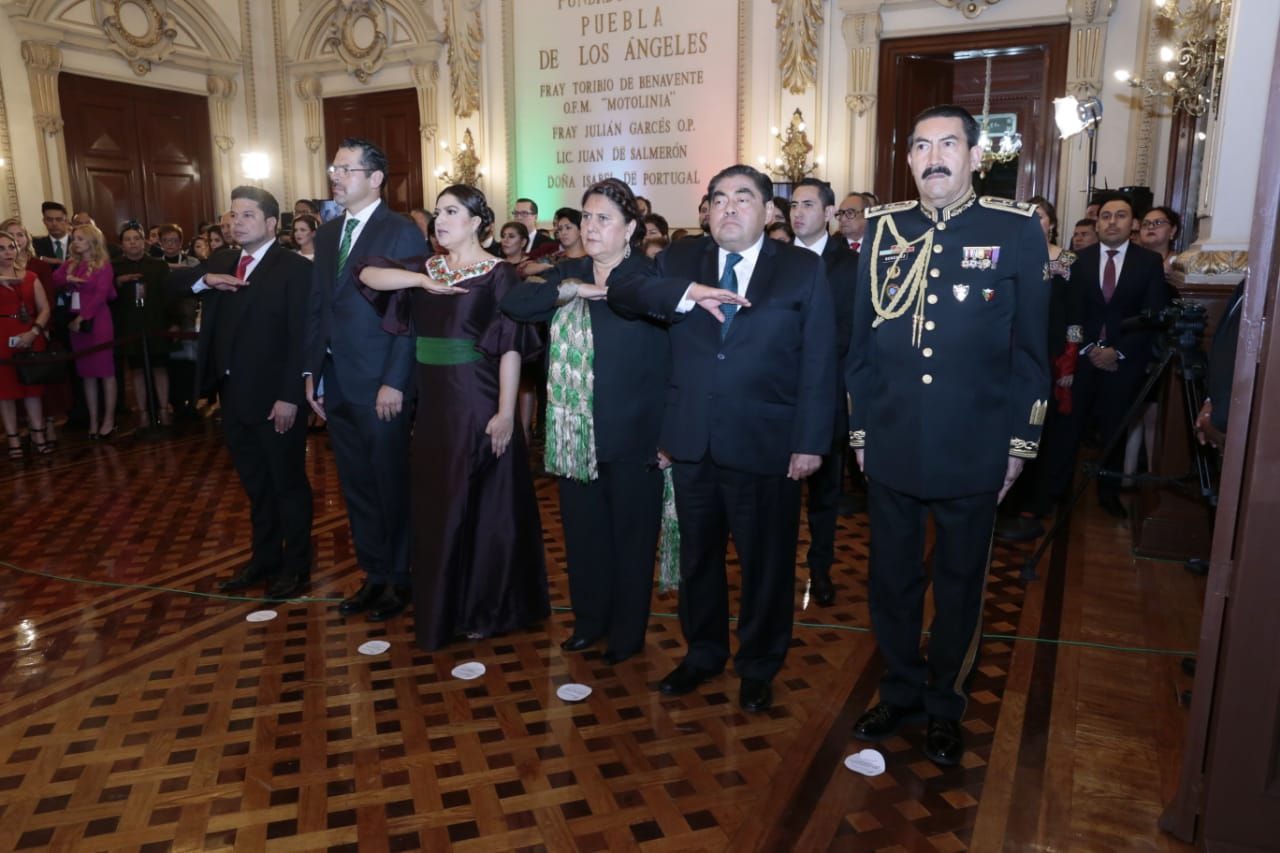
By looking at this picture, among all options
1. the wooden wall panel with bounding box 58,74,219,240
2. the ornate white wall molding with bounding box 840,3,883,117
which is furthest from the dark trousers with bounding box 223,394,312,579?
the wooden wall panel with bounding box 58,74,219,240

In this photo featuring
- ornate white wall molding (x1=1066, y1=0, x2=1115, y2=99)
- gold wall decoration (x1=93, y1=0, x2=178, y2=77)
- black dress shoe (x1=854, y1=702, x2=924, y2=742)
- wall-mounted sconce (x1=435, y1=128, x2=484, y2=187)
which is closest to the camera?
black dress shoe (x1=854, y1=702, x2=924, y2=742)

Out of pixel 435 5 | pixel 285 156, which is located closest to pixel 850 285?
pixel 435 5

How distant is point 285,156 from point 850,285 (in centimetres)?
1097

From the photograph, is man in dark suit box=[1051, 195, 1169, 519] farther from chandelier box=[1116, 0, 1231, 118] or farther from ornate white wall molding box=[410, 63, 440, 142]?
ornate white wall molding box=[410, 63, 440, 142]

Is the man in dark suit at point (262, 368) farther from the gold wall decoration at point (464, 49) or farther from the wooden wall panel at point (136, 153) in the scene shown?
the wooden wall panel at point (136, 153)

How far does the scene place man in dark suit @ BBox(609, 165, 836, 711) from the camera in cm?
256

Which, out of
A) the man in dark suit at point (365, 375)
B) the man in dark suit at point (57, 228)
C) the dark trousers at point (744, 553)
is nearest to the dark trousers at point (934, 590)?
the dark trousers at point (744, 553)

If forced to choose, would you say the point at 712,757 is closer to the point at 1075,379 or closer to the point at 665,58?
the point at 1075,379

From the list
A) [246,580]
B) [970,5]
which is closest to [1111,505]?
[246,580]

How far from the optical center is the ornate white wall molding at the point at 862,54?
8.89 metres

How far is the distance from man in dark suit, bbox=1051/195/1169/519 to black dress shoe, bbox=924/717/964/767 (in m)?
2.45

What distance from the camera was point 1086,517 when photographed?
470 centimetres

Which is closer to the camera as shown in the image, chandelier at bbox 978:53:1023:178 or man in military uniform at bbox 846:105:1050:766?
man in military uniform at bbox 846:105:1050:766

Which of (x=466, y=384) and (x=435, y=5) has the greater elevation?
(x=435, y=5)
